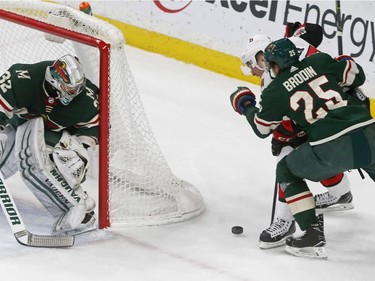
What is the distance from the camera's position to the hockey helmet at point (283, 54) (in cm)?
418

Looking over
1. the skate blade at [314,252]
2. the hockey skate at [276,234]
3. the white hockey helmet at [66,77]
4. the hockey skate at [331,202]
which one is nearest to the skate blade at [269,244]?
the hockey skate at [276,234]

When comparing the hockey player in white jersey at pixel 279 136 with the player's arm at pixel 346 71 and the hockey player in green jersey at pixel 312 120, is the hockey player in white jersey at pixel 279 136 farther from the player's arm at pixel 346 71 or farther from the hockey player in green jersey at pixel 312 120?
the player's arm at pixel 346 71

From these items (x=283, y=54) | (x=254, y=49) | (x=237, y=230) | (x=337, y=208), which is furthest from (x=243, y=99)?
(x=337, y=208)

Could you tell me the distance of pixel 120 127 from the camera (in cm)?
457

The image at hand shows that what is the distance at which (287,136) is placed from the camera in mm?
4414

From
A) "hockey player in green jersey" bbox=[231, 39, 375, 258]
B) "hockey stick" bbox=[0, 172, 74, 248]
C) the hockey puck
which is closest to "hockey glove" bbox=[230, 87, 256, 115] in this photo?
"hockey player in green jersey" bbox=[231, 39, 375, 258]

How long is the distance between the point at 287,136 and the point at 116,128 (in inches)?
28.9

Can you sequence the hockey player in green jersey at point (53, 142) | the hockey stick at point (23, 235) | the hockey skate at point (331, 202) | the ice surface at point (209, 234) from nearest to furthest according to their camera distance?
1. the ice surface at point (209, 234)
2. the hockey stick at point (23, 235)
3. the hockey player in green jersey at point (53, 142)
4. the hockey skate at point (331, 202)

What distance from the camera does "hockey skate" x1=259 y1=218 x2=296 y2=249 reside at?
442 centimetres

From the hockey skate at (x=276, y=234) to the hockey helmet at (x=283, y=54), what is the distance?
70cm

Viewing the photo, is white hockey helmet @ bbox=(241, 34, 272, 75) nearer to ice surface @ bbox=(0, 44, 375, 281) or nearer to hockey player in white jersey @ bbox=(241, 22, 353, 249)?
hockey player in white jersey @ bbox=(241, 22, 353, 249)

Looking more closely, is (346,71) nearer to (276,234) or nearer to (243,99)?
(243,99)

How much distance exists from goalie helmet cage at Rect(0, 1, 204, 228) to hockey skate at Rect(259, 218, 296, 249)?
1.37ft

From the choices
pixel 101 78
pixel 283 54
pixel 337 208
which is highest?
pixel 283 54
